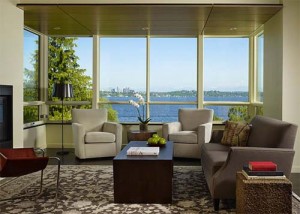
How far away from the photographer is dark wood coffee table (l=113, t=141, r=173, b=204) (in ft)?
12.1

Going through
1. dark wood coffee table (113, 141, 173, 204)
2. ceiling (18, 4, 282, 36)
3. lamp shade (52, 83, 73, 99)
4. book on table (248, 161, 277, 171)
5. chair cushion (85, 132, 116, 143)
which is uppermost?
ceiling (18, 4, 282, 36)

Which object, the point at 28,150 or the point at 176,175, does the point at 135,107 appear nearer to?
the point at 176,175

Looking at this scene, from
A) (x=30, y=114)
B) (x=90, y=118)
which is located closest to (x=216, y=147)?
(x=90, y=118)

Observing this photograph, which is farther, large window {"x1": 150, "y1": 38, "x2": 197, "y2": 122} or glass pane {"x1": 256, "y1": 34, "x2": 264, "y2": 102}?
large window {"x1": 150, "y1": 38, "x2": 197, "y2": 122}

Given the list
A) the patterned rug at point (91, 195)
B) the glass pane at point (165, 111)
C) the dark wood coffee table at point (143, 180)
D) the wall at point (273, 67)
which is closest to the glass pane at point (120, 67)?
the glass pane at point (165, 111)

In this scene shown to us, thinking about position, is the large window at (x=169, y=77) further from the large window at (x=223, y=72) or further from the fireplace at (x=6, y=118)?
the fireplace at (x=6, y=118)

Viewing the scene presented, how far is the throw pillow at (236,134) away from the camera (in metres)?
4.58

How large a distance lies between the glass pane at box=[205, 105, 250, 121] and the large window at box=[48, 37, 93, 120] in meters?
2.81

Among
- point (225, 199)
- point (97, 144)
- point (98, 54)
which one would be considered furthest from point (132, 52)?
point (225, 199)

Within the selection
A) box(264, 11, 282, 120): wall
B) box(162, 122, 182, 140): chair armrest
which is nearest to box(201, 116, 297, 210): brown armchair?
box(264, 11, 282, 120): wall

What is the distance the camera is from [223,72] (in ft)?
25.7

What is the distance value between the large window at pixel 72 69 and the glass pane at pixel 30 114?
1.26 feet

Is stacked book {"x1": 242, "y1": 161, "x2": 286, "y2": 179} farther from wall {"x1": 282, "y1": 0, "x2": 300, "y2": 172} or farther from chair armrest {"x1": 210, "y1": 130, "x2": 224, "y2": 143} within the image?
wall {"x1": 282, "y1": 0, "x2": 300, "y2": 172}

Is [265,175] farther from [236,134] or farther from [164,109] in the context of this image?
[164,109]
